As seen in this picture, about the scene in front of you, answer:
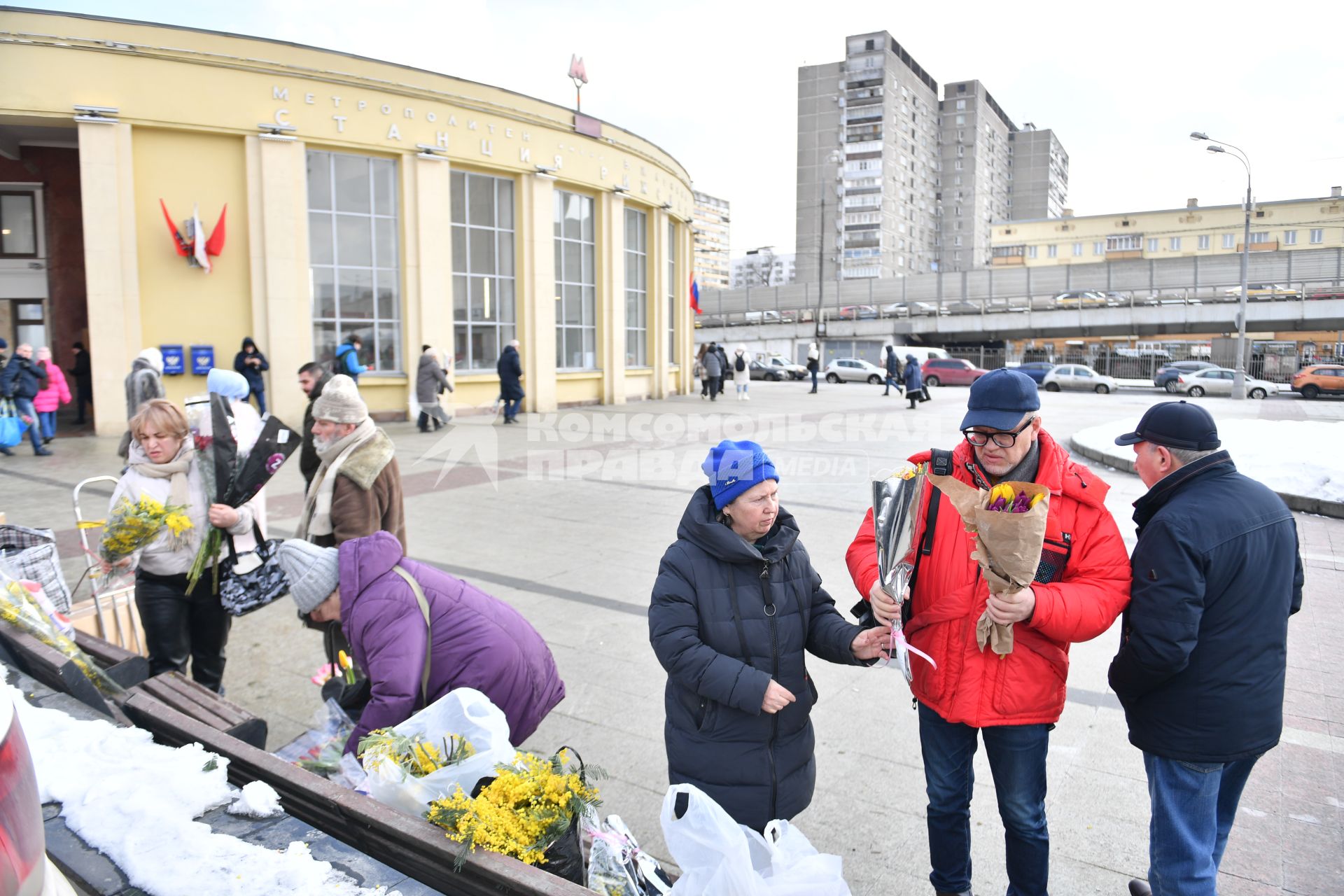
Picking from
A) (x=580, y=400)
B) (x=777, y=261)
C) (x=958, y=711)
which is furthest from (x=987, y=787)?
(x=777, y=261)

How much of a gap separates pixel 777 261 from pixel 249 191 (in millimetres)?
140290

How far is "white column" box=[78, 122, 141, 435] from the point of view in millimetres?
14281

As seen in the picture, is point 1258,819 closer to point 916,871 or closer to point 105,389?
point 916,871

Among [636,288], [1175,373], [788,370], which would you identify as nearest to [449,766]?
[636,288]

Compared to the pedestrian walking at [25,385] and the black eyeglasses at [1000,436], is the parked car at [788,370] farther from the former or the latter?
the black eyeglasses at [1000,436]

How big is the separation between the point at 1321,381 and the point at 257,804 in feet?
128

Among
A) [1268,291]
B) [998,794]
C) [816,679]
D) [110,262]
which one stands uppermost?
[1268,291]

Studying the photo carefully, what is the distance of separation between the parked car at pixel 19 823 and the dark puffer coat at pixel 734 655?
1.50 metres

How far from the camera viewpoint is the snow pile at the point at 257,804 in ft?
8.11

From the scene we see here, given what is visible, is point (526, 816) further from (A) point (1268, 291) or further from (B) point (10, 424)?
(A) point (1268, 291)

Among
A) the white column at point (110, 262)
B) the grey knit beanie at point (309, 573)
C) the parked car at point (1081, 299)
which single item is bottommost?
the grey knit beanie at point (309, 573)

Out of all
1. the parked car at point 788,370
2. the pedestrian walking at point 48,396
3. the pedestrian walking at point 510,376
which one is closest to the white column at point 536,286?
the pedestrian walking at point 510,376

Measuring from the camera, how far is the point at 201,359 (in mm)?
15234

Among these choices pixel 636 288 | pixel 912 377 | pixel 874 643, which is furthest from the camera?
pixel 636 288
